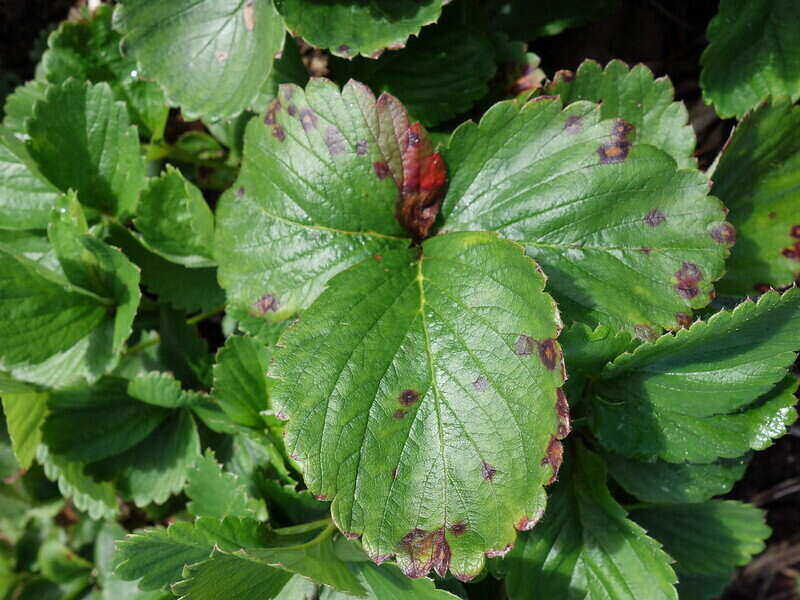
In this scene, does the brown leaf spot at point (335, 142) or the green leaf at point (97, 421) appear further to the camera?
the green leaf at point (97, 421)

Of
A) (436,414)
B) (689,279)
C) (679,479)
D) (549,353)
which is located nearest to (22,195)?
(436,414)

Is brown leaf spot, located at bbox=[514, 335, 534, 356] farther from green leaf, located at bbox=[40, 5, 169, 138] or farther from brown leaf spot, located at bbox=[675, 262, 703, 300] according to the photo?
green leaf, located at bbox=[40, 5, 169, 138]

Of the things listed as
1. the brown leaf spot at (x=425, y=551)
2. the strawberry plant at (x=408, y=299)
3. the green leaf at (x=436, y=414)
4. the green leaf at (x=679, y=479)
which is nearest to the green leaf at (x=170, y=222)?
the strawberry plant at (x=408, y=299)

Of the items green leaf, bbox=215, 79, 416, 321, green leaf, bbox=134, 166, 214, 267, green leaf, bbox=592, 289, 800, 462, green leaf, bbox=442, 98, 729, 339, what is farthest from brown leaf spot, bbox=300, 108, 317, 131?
green leaf, bbox=592, 289, 800, 462

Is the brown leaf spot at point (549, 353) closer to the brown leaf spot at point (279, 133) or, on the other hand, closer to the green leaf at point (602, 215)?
the green leaf at point (602, 215)

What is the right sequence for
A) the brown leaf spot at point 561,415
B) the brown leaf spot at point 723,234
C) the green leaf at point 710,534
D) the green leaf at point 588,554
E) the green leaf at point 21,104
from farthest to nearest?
1. the green leaf at point 21,104
2. the green leaf at point 710,534
3. the green leaf at point 588,554
4. the brown leaf spot at point 723,234
5. the brown leaf spot at point 561,415

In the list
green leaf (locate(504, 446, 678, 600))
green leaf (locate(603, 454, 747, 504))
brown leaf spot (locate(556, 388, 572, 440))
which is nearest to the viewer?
brown leaf spot (locate(556, 388, 572, 440))
